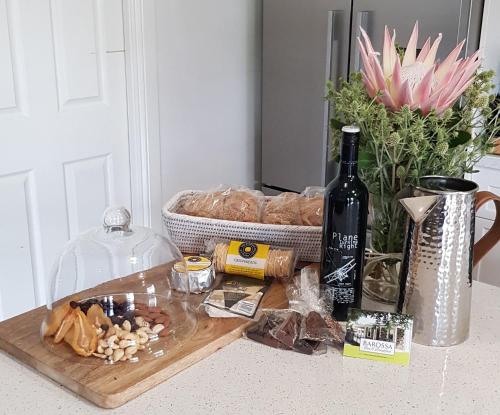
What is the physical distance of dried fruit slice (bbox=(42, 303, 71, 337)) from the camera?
106 centimetres

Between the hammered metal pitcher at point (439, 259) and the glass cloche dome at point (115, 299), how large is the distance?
40 cm

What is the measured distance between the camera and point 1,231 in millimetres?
2314

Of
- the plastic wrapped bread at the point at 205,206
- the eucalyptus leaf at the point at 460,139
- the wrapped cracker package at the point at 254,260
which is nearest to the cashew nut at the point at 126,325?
the wrapped cracker package at the point at 254,260

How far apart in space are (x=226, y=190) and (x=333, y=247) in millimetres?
474

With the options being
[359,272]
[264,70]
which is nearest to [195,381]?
[359,272]

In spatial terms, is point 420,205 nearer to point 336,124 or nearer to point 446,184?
point 446,184

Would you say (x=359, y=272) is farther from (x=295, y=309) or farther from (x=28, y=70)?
(x=28, y=70)

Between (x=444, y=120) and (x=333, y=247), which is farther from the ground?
(x=444, y=120)

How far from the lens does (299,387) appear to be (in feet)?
3.11

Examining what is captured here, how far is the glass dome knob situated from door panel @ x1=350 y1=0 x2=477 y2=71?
1609 mm

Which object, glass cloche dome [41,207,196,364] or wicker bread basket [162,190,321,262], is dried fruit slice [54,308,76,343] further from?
wicker bread basket [162,190,321,262]

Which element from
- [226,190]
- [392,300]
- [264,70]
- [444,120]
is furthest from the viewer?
[264,70]

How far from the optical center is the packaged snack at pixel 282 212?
1379 millimetres

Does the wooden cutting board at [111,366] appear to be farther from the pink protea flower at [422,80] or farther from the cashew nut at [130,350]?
the pink protea flower at [422,80]
